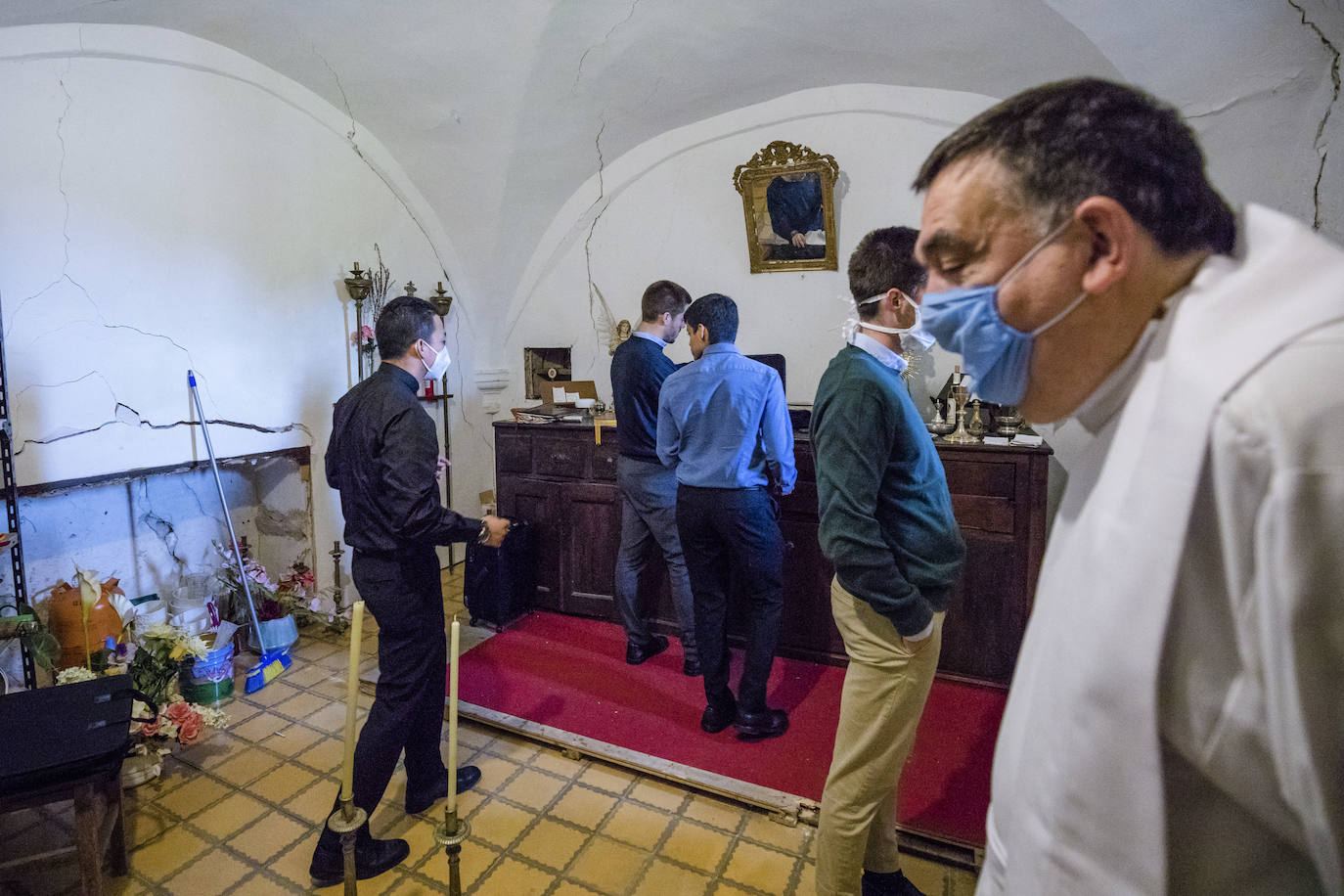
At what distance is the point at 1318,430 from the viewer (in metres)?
0.51

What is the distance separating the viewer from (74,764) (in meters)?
1.87

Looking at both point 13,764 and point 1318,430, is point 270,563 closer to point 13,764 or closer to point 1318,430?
point 13,764

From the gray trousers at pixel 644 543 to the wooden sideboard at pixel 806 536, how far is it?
1.06 ft

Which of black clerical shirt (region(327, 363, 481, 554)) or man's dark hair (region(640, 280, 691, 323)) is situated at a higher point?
man's dark hair (region(640, 280, 691, 323))

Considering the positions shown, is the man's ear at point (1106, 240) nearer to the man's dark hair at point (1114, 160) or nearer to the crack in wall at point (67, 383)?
the man's dark hair at point (1114, 160)

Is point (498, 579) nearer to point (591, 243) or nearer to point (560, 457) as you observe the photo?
point (560, 457)

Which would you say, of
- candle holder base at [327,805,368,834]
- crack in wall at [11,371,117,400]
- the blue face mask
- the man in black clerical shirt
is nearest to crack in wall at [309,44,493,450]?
crack in wall at [11,371,117,400]

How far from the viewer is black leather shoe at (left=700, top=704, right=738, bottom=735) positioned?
2920 mm

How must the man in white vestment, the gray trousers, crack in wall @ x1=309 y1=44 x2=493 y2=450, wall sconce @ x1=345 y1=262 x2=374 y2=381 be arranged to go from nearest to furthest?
1. the man in white vestment
2. the gray trousers
3. crack in wall @ x1=309 y1=44 x2=493 y2=450
4. wall sconce @ x1=345 y1=262 x2=374 y2=381

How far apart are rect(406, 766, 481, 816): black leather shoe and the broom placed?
149 centimetres

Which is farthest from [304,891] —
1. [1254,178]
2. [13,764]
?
[1254,178]

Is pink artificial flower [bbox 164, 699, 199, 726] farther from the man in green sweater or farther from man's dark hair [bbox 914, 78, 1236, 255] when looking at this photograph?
man's dark hair [bbox 914, 78, 1236, 255]

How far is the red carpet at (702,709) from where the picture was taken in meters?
2.54

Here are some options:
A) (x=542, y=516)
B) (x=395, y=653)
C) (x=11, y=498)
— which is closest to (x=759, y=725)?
(x=395, y=653)
